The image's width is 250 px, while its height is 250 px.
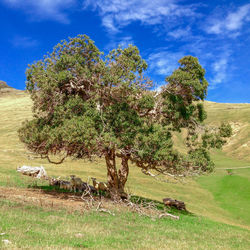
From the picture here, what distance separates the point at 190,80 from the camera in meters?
25.9

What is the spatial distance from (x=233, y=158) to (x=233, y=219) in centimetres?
6930

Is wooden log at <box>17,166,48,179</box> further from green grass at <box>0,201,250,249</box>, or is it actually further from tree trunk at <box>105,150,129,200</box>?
green grass at <box>0,201,250,249</box>

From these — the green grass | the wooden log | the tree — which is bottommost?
the wooden log

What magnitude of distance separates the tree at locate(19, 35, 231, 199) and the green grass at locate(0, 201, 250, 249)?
21.9 ft

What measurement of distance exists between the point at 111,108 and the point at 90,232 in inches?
527

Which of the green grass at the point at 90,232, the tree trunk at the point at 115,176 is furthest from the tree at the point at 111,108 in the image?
the green grass at the point at 90,232

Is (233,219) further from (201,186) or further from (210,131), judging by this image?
(201,186)

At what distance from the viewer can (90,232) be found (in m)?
13.6

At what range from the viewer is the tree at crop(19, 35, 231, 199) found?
78.6 feet

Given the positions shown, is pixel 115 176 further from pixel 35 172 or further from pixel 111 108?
pixel 35 172

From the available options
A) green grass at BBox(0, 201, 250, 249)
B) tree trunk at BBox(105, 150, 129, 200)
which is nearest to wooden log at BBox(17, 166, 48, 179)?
tree trunk at BBox(105, 150, 129, 200)

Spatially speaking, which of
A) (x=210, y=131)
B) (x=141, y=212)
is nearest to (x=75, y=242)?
(x=141, y=212)

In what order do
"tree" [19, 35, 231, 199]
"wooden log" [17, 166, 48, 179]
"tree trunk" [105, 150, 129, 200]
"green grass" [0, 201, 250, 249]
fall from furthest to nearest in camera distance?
1. "wooden log" [17, 166, 48, 179]
2. "tree trunk" [105, 150, 129, 200]
3. "tree" [19, 35, 231, 199]
4. "green grass" [0, 201, 250, 249]

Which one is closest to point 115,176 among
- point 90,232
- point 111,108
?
point 111,108
